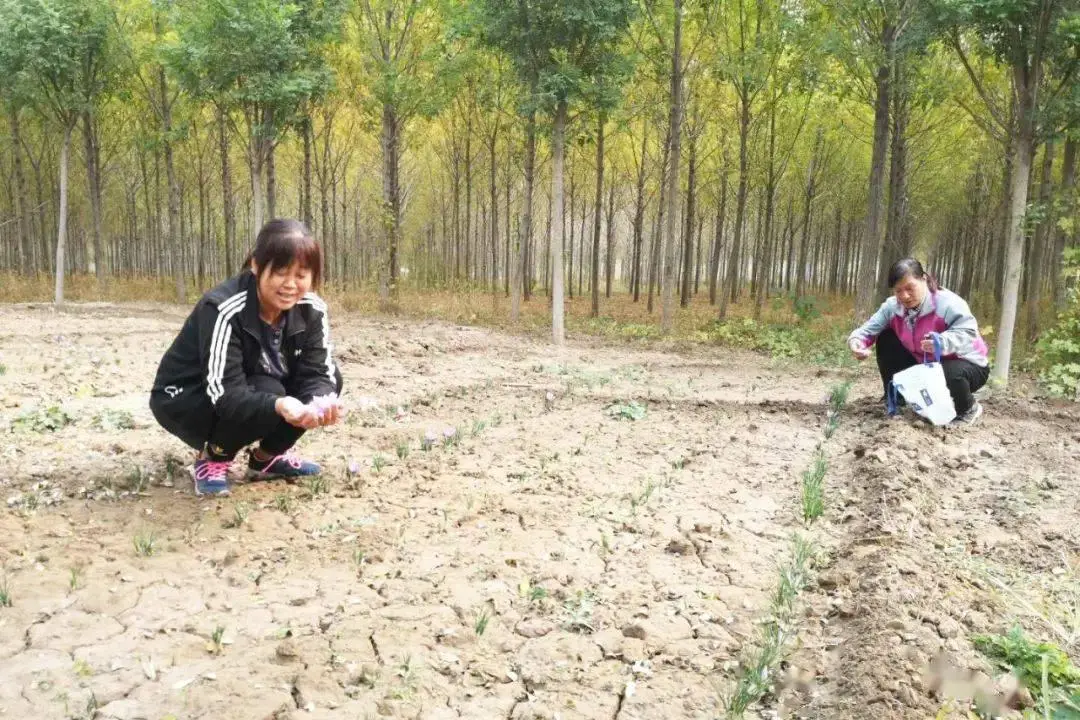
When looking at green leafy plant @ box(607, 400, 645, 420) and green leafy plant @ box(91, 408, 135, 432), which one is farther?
green leafy plant @ box(607, 400, 645, 420)

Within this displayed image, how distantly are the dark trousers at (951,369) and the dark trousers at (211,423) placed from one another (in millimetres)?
4806

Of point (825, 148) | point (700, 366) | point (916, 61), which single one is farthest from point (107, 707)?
point (825, 148)

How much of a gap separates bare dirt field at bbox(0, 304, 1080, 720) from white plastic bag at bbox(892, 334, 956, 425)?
17 centimetres

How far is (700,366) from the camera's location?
970cm

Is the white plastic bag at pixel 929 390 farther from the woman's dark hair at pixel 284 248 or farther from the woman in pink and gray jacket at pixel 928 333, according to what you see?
the woman's dark hair at pixel 284 248

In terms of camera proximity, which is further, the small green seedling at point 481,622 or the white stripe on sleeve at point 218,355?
the white stripe on sleeve at point 218,355

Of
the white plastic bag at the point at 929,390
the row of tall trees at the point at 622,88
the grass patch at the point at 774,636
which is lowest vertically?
the grass patch at the point at 774,636

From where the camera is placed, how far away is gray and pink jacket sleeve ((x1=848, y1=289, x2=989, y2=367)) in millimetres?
5367

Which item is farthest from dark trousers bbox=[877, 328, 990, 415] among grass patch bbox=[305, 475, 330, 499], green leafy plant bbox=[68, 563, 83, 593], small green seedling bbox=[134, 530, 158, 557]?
green leafy plant bbox=[68, 563, 83, 593]

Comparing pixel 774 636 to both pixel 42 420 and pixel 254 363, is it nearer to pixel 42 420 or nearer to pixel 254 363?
pixel 254 363

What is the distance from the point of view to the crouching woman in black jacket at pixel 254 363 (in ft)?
10.7

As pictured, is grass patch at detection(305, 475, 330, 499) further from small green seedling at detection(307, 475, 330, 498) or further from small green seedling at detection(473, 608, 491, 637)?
small green seedling at detection(473, 608, 491, 637)

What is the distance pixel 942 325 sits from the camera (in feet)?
18.1

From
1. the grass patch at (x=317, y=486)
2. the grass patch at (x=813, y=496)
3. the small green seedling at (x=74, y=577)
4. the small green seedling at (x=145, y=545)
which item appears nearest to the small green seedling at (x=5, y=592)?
the small green seedling at (x=74, y=577)
